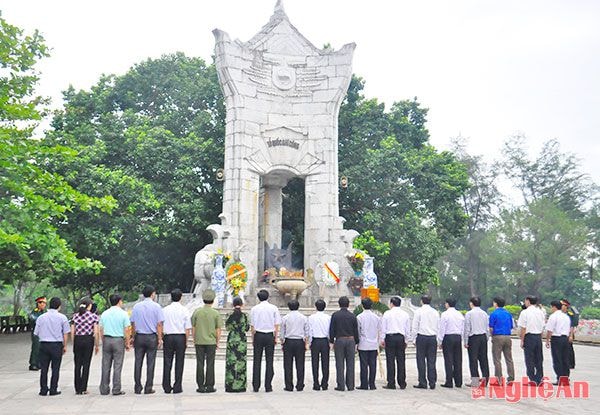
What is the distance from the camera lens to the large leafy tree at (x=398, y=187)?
25109mm

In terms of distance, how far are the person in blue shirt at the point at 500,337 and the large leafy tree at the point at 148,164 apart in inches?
560

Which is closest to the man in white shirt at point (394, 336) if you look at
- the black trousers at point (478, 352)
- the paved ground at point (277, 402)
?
the paved ground at point (277, 402)

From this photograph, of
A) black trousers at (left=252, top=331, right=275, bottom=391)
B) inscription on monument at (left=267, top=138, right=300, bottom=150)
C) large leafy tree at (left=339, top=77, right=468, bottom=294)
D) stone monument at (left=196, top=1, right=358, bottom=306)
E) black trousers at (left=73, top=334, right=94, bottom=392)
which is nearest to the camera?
black trousers at (left=73, top=334, right=94, bottom=392)

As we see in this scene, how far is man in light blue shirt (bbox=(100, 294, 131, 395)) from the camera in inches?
354

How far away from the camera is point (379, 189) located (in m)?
25.5

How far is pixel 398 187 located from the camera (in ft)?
84.1

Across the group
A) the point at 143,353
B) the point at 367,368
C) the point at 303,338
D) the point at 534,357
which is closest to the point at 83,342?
the point at 143,353

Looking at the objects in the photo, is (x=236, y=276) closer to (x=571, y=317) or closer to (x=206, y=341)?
(x=206, y=341)

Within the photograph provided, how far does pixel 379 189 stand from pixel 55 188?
1478 centimetres

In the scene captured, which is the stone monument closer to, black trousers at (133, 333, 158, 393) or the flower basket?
the flower basket

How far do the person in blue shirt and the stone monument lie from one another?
33.4 ft

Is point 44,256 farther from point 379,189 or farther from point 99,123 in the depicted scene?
point 379,189

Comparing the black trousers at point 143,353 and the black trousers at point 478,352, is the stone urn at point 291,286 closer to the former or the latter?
the black trousers at point 478,352

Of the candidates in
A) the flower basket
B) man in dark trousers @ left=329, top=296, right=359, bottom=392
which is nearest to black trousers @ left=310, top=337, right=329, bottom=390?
man in dark trousers @ left=329, top=296, right=359, bottom=392
